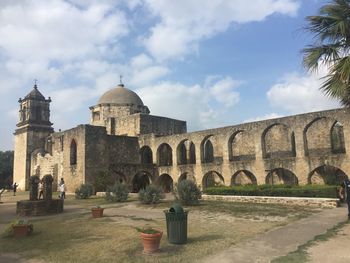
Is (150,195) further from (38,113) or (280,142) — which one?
(38,113)

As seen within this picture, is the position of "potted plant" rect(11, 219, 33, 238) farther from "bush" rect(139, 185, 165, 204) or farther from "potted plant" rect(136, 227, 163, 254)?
A: "bush" rect(139, 185, 165, 204)

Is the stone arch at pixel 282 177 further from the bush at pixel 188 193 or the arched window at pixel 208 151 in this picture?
the bush at pixel 188 193

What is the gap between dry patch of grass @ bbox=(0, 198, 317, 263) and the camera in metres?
6.61

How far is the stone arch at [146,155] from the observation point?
31231 mm

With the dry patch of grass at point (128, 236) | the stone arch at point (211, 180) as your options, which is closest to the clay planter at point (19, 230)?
the dry patch of grass at point (128, 236)

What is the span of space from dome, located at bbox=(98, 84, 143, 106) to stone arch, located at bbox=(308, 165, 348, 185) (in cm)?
1924

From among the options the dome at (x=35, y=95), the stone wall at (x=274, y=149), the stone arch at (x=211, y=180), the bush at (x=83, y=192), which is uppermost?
the dome at (x=35, y=95)

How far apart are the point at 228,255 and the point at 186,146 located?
24737 millimetres

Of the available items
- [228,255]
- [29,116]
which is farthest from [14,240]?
[29,116]

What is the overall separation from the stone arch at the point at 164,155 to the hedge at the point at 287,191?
11.1 metres

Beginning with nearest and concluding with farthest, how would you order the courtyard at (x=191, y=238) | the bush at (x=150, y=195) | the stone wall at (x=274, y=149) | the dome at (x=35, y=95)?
the courtyard at (x=191, y=238) → the bush at (x=150, y=195) → the stone wall at (x=274, y=149) → the dome at (x=35, y=95)

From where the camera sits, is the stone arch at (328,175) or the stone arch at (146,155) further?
the stone arch at (146,155)

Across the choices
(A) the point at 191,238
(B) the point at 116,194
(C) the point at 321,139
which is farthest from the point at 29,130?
(A) the point at 191,238

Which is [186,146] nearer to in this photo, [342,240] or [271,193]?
[271,193]
